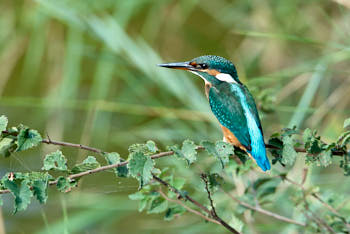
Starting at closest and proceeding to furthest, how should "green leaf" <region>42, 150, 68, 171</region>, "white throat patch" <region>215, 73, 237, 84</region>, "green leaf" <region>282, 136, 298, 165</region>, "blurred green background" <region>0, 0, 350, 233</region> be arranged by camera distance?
"green leaf" <region>42, 150, 68, 171</region>
"green leaf" <region>282, 136, 298, 165</region>
"white throat patch" <region>215, 73, 237, 84</region>
"blurred green background" <region>0, 0, 350, 233</region>

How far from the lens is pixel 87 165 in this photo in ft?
4.48

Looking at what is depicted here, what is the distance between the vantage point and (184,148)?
1386mm

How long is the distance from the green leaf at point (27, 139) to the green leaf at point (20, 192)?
0.25 feet

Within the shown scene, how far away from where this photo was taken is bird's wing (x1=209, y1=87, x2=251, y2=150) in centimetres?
187

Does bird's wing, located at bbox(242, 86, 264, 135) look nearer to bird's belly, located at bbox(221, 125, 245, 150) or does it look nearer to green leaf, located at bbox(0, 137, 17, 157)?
bird's belly, located at bbox(221, 125, 245, 150)

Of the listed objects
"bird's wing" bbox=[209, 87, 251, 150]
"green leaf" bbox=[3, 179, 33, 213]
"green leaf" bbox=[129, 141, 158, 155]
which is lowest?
"green leaf" bbox=[3, 179, 33, 213]

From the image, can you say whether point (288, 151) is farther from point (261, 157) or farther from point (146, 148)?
point (146, 148)

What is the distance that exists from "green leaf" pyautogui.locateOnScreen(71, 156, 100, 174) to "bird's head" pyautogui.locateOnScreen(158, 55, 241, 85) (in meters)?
0.84

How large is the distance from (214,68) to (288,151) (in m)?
0.73

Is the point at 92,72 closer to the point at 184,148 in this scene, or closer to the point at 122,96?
the point at 122,96

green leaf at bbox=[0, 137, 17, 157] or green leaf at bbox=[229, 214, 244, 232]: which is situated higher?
green leaf at bbox=[0, 137, 17, 157]

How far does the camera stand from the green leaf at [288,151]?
4.89 feet

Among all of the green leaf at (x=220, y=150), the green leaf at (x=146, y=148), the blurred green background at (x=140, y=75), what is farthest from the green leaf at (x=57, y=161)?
the blurred green background at (x=140, y=75)

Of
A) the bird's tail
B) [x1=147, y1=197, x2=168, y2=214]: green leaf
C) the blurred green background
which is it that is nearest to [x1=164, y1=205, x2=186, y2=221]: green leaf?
[x1=147, y1=197, x2=168, y2=214]: green leaf
